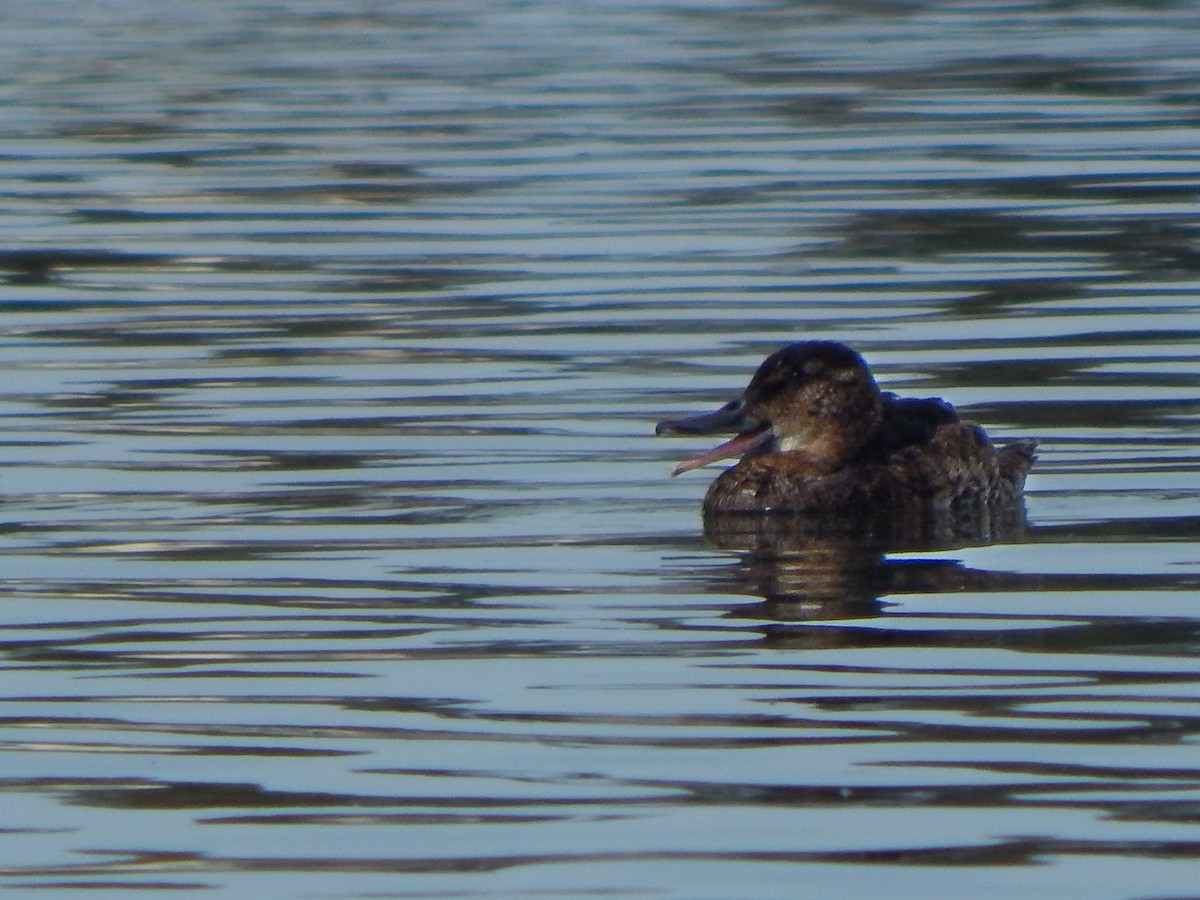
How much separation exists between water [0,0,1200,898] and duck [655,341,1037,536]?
7.5 inches

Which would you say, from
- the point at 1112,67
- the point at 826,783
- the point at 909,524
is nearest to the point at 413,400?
the point at 909,524

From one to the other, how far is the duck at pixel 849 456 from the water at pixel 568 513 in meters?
0.19

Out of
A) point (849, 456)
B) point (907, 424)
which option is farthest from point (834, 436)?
point (907, 424)

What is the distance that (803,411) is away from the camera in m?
10.5

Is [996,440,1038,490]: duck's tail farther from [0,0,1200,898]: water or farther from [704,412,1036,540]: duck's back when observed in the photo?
[0,0,1200,898]: water

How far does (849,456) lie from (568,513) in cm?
102

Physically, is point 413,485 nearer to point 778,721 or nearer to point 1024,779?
point 778,721

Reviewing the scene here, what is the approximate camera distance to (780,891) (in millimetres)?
5789

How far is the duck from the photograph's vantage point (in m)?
10.0

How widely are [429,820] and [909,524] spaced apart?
3.94 metres

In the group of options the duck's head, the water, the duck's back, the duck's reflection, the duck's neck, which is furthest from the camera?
the duck's head

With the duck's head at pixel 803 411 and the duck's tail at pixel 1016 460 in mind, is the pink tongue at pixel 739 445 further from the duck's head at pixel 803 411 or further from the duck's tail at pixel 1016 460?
the duck's tail at pixel 1016 460

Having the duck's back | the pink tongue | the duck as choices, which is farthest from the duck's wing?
the pink tongue

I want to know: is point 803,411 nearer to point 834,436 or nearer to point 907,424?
point 834,436
